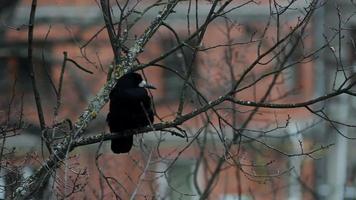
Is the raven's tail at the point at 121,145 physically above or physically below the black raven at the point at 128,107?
below

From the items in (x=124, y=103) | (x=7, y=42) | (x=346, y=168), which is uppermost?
(x=7, y=42)

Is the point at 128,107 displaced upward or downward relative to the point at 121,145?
upward

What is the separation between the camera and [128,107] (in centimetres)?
905

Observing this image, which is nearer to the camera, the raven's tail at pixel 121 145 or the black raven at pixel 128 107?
the black raven at pixel 128 107

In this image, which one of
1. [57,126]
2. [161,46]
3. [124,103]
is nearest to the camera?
[57,126]

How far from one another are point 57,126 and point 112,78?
752mm

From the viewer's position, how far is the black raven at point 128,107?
8.89 m

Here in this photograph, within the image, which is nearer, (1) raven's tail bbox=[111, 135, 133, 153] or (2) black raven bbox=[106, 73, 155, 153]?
(2) black raven bbox=[106, 73, 155, 153]

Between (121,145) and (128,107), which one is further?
(121,145)

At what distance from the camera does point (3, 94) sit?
63.4 ft

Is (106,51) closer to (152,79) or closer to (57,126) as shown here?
(152,79)

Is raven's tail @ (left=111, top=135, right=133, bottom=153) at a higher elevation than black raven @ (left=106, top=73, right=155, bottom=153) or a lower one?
lower

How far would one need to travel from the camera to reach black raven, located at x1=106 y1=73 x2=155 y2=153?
889 centimetres

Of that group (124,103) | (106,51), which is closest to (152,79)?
(106,51)
